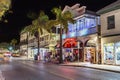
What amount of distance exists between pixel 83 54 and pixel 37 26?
21016mm

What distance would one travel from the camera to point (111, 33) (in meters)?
38.6

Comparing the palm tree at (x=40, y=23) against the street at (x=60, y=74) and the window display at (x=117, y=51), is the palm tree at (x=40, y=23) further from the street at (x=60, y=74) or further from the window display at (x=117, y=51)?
the street at (x=60, y=74)

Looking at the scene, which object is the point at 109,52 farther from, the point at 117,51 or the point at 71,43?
the point at 71,43

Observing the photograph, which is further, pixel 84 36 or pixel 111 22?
pixel 84 36

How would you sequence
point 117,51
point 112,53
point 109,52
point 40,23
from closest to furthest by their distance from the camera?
point 117,51 < point 112,53 < point 109,52 < point 40,23

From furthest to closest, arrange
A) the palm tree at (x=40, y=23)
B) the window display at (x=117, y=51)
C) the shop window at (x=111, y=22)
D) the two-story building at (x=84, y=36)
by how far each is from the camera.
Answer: the palm tree at (x=40, y=23) < the two-story building at (x=84, y=36) < the shop window at (x=111, y=22) < the window display at (x=117, y=51)

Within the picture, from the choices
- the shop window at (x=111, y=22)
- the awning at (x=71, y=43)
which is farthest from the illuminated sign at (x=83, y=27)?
the shop window at (x=111, y=22)

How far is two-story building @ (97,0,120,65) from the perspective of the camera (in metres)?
37.2

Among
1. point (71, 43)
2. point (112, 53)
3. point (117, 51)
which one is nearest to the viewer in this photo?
point (117, 51)

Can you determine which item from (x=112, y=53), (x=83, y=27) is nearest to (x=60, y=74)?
(x=112, y=53)

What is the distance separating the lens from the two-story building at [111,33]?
3722cm

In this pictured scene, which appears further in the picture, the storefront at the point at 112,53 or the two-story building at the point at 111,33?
the storefront at the point at 112,53

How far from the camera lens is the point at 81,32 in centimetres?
4916

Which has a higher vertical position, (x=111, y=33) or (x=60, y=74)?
(x=111, y=33)
